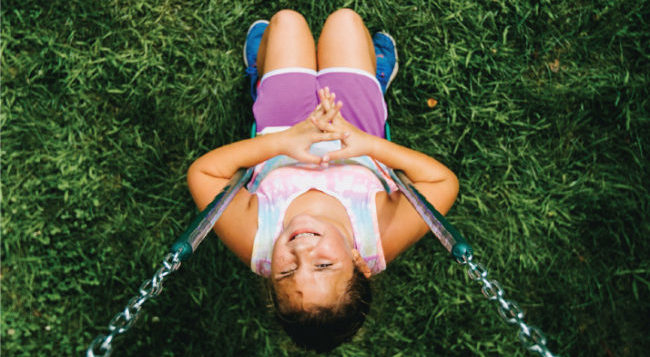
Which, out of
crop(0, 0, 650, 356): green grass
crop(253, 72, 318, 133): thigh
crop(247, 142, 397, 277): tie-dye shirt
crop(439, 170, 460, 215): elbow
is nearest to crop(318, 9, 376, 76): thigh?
crop(253, 72, 318, 133): thigh

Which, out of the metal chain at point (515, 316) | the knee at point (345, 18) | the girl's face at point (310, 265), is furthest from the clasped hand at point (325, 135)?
the metal chain at point (515, 316)

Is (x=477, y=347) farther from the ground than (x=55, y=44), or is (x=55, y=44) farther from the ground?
(x=55, y=44)

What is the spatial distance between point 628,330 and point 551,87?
5.93 feet

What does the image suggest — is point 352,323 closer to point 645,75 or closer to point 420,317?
point 420,317

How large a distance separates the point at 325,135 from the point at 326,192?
0.31 meters

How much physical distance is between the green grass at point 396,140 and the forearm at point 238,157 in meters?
0.84

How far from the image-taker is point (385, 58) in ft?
9.46

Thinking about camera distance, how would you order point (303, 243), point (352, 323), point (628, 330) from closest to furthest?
point (303, 243), point (352, 323), point (628, 330)

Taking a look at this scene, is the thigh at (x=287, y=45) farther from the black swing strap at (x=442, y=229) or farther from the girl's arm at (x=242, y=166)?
the black swing strap at (x=442, y=229)

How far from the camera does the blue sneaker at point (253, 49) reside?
285cm

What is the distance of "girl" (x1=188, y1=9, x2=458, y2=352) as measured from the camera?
1.81 m

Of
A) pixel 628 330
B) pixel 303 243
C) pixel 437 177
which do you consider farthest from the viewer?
pixel 628 330

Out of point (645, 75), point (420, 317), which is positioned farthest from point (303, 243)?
point (645, 75)

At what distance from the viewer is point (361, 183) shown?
2203 mm
